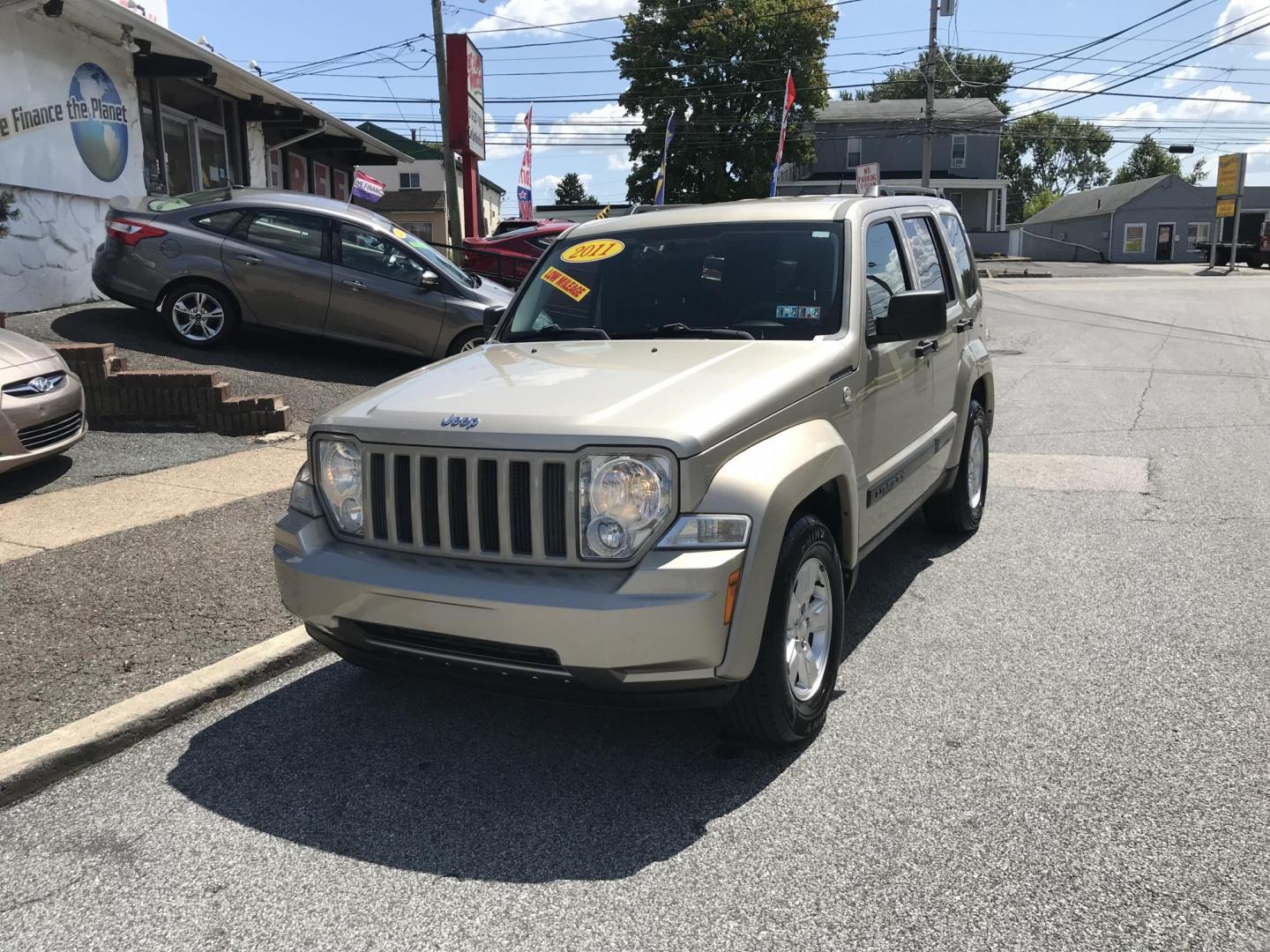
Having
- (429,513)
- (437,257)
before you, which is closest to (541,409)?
(429,513)

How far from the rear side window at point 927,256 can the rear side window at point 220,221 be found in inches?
308

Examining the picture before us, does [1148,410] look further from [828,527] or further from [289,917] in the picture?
[289,917]

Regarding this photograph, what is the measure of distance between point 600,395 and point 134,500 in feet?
15.2

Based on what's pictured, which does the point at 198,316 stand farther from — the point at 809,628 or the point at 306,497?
the point at 809,628

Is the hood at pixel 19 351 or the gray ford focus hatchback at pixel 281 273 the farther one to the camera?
the gray ford focus hatchback at pixel 281 273

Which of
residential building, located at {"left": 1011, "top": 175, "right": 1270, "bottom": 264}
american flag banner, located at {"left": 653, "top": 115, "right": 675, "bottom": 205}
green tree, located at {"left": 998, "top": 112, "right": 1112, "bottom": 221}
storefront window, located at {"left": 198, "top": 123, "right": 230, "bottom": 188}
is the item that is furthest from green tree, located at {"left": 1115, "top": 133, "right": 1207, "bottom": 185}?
storefront window, located at {"left": 198, "top": 123, "right": 230, "bottom": 188}

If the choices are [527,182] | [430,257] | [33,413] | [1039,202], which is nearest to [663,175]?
[527,182]

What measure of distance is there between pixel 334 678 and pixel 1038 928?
2.92m

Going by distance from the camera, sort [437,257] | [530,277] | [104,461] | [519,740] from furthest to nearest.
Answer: [437,257], [104,461], [530,277], [519,740]

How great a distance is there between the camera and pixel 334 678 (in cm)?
444

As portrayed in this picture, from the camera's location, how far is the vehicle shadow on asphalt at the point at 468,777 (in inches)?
123

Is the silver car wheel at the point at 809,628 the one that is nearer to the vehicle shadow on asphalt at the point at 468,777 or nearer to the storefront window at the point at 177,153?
the vehicle shadow on asphalt at the point at 468,777

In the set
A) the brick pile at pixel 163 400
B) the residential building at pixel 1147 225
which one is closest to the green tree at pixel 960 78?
the residential building at pixel 1147 225

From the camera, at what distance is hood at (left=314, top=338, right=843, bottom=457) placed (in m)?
3.26
